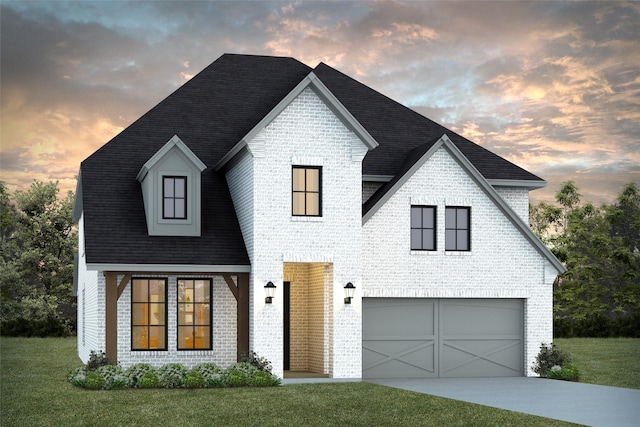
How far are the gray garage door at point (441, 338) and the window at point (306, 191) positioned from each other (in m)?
3.17

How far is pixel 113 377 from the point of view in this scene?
21547mm

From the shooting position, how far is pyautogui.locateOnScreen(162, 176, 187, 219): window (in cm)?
2433

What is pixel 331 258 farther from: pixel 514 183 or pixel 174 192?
pixel 514 183

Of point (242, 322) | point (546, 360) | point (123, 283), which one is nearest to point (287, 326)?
point (242, 322)

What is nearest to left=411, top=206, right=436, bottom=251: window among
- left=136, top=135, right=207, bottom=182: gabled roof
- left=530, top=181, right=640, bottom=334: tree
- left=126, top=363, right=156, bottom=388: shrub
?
left=136, top=135, right=207, bottom=182: gabled roof

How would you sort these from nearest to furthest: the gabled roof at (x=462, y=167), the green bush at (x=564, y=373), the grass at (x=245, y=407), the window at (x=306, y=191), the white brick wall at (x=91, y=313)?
1. the grass at (x=245, y=407)
2. the white brick wall at (x=91, y=313)
3. the window at (x=306, y=191)
4. the gabled roof at (x=462, y=167)
5. the green bush at (x=564, y=373)

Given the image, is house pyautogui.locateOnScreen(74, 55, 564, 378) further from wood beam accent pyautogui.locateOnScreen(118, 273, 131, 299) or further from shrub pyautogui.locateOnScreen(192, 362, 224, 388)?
shrub pyautogui.locateOnScreen(192, 362, 224, 388)

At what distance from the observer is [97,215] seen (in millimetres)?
24297

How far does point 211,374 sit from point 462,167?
936 cm

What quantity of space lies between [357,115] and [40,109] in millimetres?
9772

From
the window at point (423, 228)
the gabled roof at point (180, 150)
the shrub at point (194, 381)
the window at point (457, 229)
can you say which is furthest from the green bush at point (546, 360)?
the gabled roof at point (180, 150)

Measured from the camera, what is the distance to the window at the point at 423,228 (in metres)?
25.6

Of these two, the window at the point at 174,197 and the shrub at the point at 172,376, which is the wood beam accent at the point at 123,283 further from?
the shrub at the point at 172,376

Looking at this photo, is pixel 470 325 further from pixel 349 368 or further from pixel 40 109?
pixel 40 109
